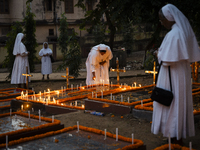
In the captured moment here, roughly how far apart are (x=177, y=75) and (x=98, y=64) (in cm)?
712

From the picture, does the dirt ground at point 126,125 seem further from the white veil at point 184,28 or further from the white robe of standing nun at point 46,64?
the white robe of standing nun at point 46,64

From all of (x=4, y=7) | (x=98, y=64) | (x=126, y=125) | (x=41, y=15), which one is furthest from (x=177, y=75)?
(x=4, y=7)

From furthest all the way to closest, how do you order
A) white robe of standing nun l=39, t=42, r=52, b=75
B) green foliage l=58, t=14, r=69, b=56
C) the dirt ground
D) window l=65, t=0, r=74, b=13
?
window l=65, t=0, r=74, b=13 → green foliage l=58, t=14, r=69, b=56 → white robe of standing nun l=39, t=42, r=52, b=75 → the dirt ground

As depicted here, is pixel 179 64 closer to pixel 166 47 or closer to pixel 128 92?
pixel 166 47

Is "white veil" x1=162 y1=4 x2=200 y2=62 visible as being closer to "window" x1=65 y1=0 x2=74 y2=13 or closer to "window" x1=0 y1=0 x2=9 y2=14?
"window" x1=65 y1=0 x2=74 y2=13

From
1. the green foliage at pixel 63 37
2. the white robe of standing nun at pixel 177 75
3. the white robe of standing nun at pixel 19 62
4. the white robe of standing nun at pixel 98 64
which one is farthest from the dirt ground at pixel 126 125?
the green foliage at pixel 63 37

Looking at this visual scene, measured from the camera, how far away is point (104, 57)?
39.2 ft

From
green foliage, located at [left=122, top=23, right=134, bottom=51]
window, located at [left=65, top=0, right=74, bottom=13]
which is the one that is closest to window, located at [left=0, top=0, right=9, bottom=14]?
window, located at [left=65, top=0, right=74, bottom=13]

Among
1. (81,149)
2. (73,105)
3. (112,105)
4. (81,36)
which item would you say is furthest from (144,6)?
(81,36)

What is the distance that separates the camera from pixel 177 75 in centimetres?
514

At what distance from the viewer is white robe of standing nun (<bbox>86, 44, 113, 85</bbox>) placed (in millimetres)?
11695

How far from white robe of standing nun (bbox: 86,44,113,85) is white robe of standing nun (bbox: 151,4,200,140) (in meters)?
6.42

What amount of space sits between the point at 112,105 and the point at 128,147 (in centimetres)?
317

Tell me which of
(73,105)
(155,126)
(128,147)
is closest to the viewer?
(128,147)
